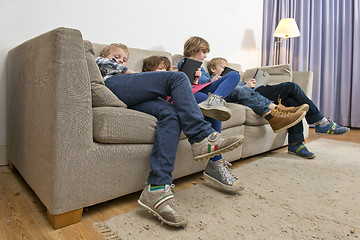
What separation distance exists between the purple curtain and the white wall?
448mm

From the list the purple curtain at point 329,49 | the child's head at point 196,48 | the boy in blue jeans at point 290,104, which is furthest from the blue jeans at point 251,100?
the purple curtain at point 329,49

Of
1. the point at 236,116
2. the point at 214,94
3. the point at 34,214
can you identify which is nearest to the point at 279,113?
the point at 236,116

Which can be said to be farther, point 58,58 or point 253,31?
point 253,31

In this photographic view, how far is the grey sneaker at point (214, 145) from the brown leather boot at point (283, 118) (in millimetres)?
815

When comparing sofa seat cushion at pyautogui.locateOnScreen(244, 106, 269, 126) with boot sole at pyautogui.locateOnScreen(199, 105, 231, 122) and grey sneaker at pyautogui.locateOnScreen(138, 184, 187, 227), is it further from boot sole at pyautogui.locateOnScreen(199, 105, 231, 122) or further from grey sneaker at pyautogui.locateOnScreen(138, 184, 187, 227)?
grey sneaker at pyautogui.locateOnScreen(138, 184, 187, 227)

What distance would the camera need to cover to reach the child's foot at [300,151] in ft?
6.29

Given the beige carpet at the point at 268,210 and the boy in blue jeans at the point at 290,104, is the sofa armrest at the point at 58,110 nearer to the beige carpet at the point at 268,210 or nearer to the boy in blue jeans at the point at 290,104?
the beige carpet at the point at 268,210

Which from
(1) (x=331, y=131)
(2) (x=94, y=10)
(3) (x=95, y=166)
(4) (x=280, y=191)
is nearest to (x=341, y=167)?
(1) (x=331, y=131)

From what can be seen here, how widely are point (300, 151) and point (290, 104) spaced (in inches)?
14.2

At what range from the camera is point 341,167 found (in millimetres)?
1712

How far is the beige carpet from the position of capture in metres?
0.89

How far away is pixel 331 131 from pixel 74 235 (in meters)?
1.76

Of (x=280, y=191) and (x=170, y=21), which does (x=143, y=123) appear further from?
(x=170, y=21)

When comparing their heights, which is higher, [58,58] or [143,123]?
[58,58]
